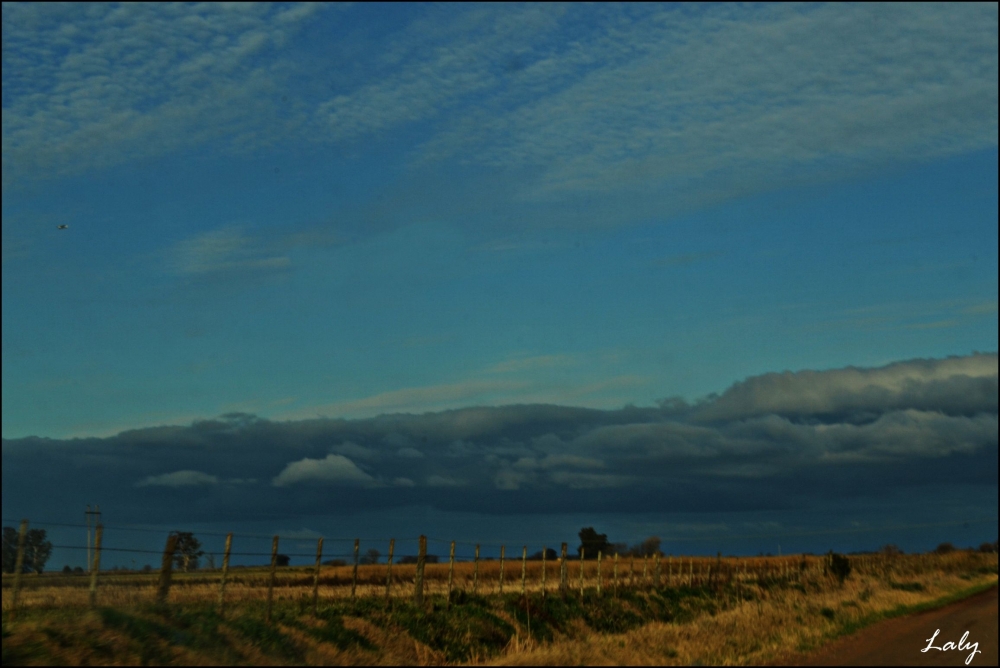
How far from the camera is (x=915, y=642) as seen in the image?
2689 centimetres

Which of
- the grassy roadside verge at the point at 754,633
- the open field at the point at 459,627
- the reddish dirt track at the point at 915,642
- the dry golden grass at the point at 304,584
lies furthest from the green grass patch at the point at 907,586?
the reddish dirt track at the point at 915,642

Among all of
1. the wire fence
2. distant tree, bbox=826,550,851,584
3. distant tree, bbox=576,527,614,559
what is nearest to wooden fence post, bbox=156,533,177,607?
the wire fence

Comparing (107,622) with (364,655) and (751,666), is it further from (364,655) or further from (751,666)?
(751,666)

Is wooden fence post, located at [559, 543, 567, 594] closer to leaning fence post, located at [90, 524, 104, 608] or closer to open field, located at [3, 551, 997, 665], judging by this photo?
open field, located at [3, 551, 997, 665]

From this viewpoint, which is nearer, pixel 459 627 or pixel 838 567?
pixel 459 627

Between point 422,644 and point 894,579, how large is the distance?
4421 centimetres

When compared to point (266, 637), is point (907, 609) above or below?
below

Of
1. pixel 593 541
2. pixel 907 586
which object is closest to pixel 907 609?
pixel 907 586

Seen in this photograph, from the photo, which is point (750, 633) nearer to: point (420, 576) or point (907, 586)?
point (420, 576)

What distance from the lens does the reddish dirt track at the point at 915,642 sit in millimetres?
22469

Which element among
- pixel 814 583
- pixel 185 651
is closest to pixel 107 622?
pixel 185 651

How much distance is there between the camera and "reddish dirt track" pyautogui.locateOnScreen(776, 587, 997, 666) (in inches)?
885

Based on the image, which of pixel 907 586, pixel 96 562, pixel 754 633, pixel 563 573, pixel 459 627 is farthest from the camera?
pixel 907 586
